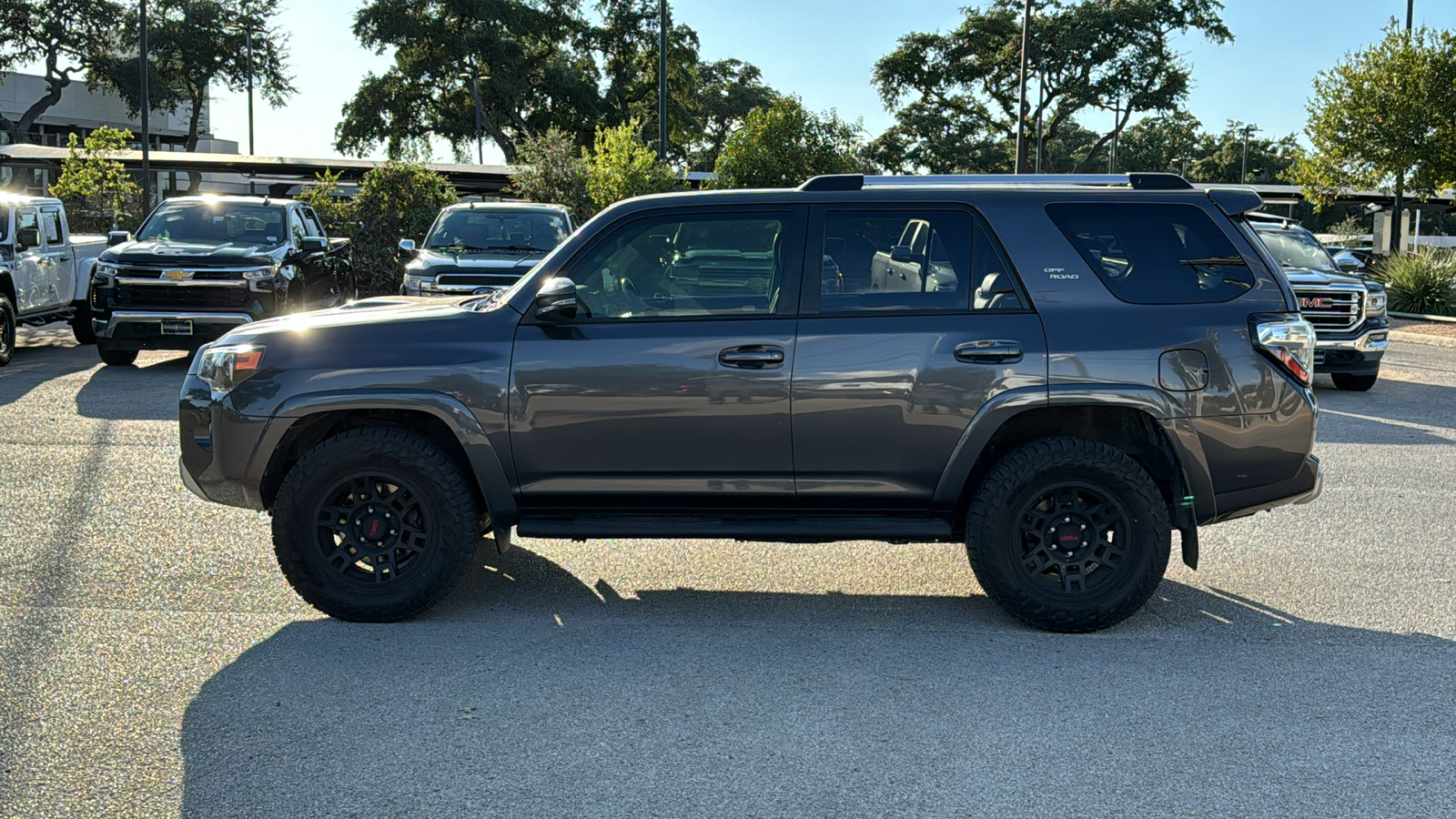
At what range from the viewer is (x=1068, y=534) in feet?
18.2

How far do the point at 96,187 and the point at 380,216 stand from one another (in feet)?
28.2

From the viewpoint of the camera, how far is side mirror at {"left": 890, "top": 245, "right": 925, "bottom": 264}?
18.5 ft

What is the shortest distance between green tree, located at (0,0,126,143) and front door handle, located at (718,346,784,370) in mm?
56067

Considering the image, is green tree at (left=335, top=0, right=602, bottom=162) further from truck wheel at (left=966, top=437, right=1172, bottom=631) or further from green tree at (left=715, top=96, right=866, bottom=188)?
truck wheel at (left=966, top=437, right=1172, bottom=631)

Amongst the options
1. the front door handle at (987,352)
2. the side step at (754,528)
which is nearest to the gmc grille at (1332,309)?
the front door handle at (987,352)

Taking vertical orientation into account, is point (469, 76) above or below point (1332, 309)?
above

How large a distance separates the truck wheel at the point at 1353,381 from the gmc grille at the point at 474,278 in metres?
9.13

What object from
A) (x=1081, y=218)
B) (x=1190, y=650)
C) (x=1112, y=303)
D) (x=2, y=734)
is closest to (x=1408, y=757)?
(x=1190, y=650)

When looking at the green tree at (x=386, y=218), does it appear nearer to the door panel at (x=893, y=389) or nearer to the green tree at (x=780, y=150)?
the green tree at (x=780, y=150)

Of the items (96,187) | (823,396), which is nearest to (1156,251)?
(823,396)

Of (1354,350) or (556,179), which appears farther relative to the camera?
(556,179)

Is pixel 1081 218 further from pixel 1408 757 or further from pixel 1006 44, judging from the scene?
pixel 1006 44

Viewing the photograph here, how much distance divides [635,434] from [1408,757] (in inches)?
120

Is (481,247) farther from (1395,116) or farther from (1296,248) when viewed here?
(1395,116)
